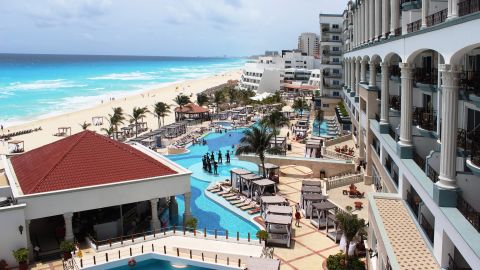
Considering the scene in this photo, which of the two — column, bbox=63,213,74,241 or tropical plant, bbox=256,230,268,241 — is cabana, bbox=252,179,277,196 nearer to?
tropical plant, bbox=256,230,268,241

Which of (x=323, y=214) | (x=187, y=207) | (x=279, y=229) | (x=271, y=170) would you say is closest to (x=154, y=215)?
(x=187, y=207)

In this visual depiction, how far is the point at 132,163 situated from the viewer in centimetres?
3017

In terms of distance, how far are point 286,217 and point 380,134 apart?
8842 mm

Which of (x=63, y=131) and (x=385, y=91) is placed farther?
(x=63, y=131)

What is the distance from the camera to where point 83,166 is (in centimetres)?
2902

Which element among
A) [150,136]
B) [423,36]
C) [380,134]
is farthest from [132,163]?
[150,136]

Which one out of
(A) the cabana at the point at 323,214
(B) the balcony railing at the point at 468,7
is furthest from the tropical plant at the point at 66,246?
(B) the balcony railing at the point at 468,7

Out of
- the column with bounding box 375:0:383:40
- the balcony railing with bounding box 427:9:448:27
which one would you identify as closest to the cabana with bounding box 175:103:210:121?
the column with bounding box 375:0:383:40

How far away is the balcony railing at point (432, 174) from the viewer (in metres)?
18.9

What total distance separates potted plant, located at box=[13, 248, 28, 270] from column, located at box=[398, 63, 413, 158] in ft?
69.7

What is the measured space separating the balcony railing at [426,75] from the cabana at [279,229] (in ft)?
37.3

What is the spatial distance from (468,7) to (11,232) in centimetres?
2502

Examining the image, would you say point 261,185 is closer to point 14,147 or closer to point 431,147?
point 431,147

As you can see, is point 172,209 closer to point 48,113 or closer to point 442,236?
point 442,236
